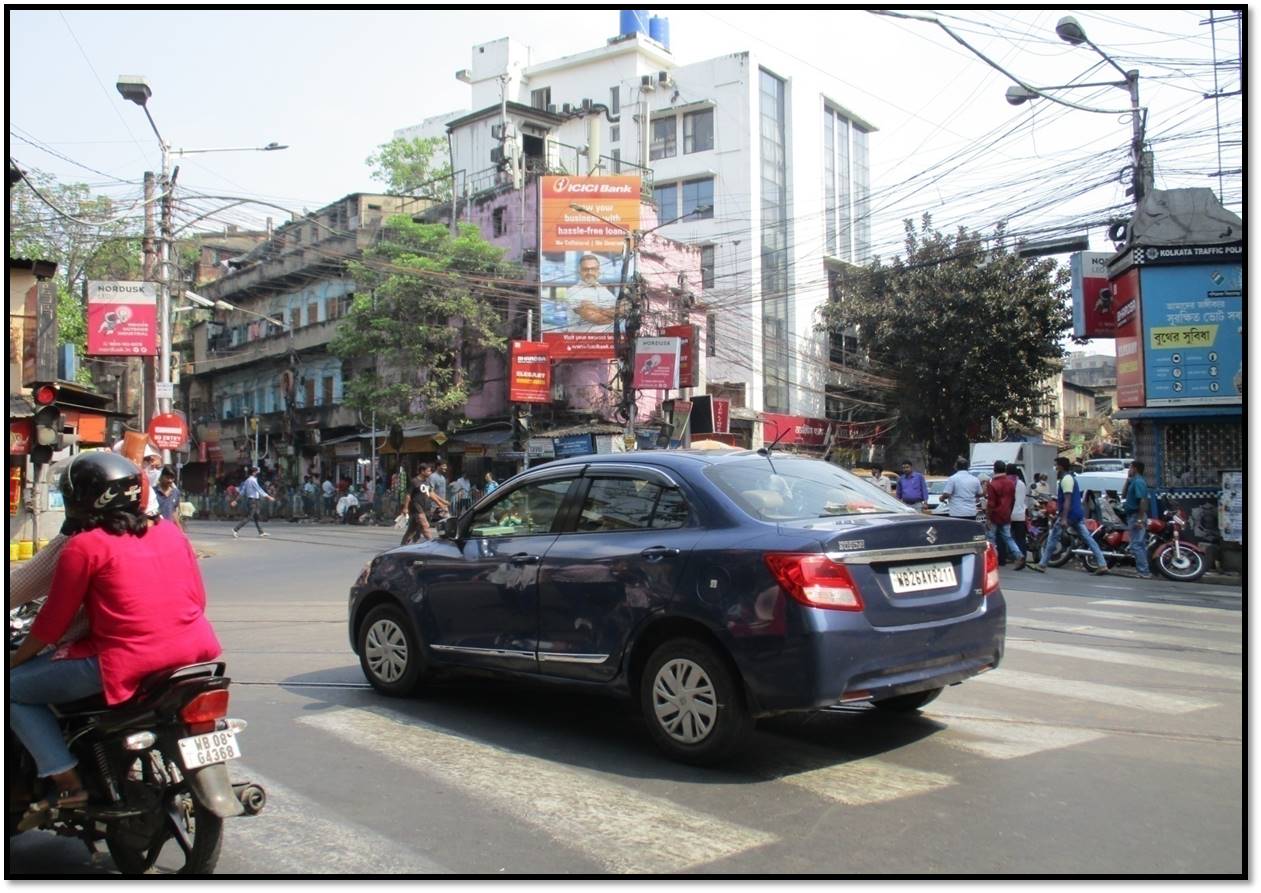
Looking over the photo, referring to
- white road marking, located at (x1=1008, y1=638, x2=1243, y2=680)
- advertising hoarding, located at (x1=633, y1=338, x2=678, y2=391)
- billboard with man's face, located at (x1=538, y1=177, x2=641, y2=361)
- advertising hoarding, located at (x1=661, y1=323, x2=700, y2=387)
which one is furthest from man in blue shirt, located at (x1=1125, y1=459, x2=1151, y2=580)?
billboard with man's face, located at (x1=538, y1=177, x2=641, y2=361)

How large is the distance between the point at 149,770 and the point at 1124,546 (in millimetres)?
14516

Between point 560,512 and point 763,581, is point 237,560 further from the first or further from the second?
point 763,581

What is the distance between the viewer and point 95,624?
12.7 feet

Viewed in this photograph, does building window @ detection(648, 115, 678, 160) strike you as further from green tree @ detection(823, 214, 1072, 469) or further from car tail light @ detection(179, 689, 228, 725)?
car tail light @ detection(179, 689, 228, 725)

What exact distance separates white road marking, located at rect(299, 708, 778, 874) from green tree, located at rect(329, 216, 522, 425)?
3079 cm

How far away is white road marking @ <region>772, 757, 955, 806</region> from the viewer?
4723 millimetres

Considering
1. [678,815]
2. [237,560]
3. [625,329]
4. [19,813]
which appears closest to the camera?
[19,813]

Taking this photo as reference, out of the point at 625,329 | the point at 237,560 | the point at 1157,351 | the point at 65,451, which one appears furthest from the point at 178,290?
the point at 1157,351

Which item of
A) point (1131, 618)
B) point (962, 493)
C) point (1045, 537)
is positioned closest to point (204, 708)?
point (1131, 618)

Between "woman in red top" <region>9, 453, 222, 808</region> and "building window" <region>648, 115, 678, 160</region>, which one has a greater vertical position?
"building window" <region>648, 115, 678, 160</region>

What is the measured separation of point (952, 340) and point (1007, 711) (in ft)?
108

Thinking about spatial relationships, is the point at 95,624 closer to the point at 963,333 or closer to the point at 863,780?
the point at 863,780

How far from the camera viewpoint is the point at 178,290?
25828 millimetres

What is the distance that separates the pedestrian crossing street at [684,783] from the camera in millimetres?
4133
